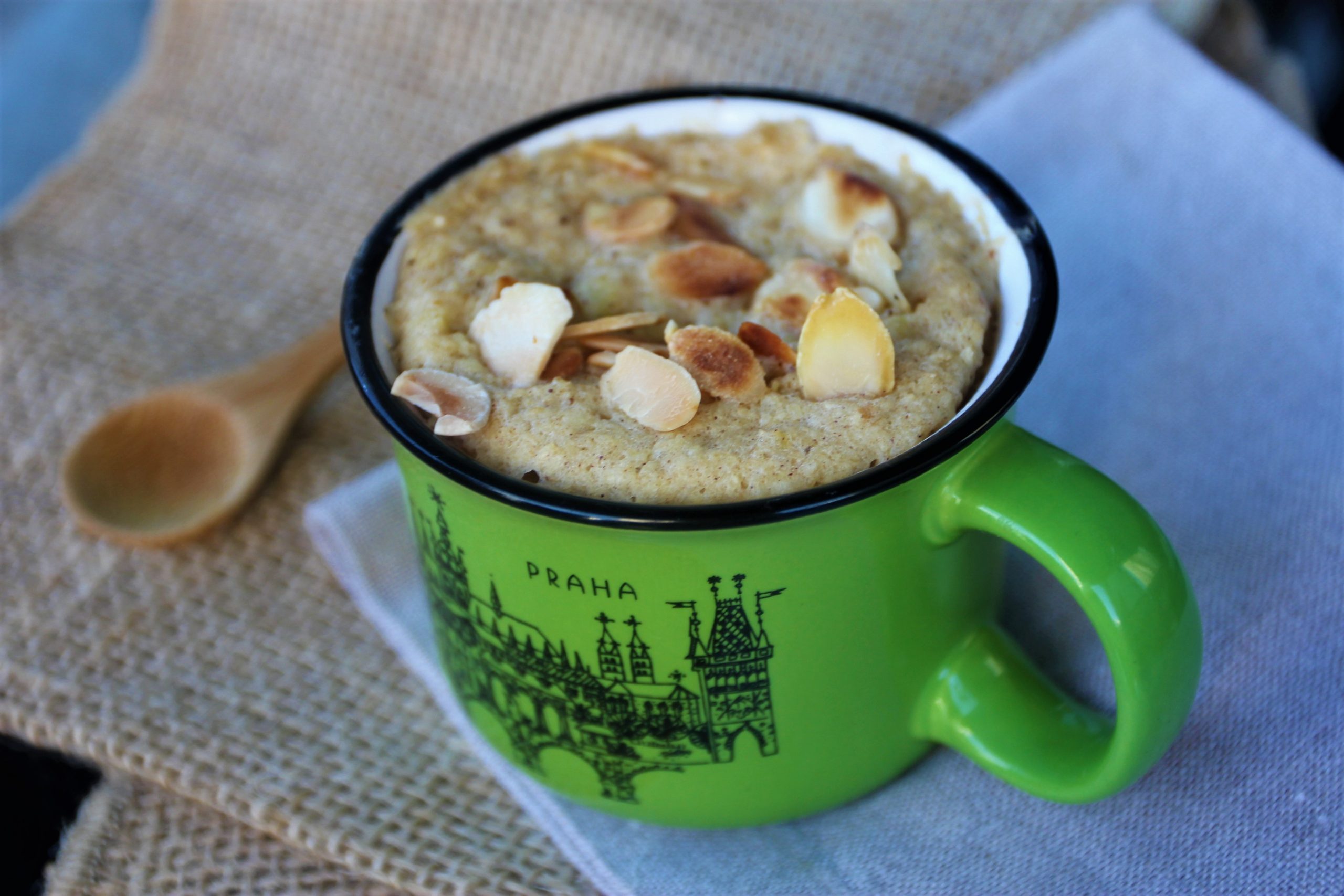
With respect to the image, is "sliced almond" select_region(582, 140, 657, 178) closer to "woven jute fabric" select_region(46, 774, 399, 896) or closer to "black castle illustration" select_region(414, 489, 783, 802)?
"black castle illustration" select_region(414, 489, 783, 802)

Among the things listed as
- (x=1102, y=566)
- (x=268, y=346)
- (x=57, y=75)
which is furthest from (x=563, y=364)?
(x=57, y=75)

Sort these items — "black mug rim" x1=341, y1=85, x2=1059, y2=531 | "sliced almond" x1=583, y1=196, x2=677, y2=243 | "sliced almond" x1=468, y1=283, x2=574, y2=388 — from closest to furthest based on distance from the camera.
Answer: "black mug rim" x1=341, y1=85, x2=1059, y2=531, "sliced almond" x1=468, y1=283, x2=574, y2=388, "sliced almond" x1=583, y1=196, x2=677, y2=243

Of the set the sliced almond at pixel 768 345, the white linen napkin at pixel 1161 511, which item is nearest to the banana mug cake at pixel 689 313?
the sliced almond at pixel 768 345

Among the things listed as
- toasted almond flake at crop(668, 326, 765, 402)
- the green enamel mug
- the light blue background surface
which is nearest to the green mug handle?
the green enamel mug

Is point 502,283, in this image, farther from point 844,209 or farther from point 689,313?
point 844,209

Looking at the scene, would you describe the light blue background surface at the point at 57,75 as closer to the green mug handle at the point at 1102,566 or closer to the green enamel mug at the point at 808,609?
the green enamel mug at the point at 808,609

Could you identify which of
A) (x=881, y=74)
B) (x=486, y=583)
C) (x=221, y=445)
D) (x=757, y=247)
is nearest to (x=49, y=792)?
(x=221, y=445)
